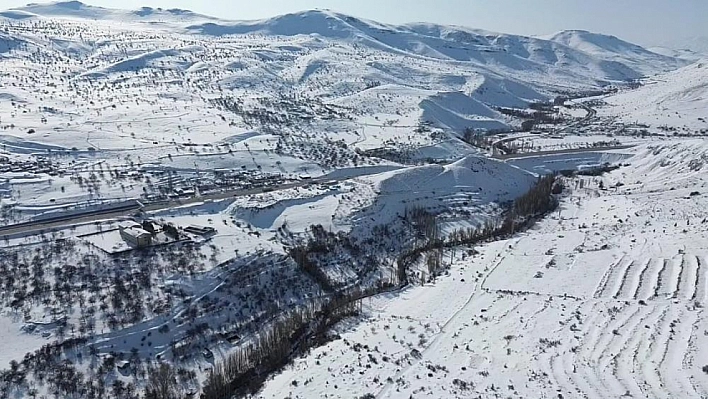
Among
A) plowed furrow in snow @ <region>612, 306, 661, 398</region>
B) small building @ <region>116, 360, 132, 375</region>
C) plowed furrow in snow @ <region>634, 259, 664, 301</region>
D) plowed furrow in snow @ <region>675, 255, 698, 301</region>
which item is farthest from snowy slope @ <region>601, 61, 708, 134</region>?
small building @ <region>116, 360, 132, 375</region>

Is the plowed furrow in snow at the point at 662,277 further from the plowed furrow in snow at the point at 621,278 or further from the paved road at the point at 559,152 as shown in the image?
the paved road at the point at 559,152

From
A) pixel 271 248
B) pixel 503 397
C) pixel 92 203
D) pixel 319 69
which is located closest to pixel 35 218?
pixel 92 203

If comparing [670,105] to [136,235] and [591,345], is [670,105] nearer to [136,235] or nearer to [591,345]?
[591,345]

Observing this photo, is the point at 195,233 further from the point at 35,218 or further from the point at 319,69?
the point at 319,69

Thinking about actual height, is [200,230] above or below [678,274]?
below

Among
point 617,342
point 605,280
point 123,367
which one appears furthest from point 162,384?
point 605,280

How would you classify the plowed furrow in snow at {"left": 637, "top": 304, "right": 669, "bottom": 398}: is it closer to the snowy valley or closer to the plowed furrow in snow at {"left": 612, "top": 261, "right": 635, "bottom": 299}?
the snowy valley

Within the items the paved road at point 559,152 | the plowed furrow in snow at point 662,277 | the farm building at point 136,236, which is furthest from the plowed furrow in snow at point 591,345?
the paved road at point 559,152
